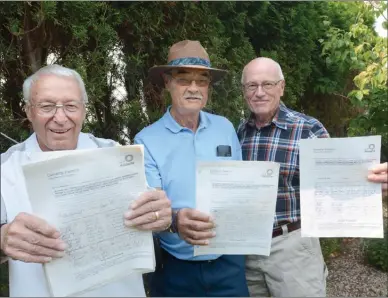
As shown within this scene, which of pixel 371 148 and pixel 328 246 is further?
pixel 328 246

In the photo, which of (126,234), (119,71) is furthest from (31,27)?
(126,234)

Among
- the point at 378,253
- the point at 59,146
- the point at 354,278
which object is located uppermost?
the point at 59,146

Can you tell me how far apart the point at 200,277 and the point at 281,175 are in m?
0.71

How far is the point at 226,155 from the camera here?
2.46m

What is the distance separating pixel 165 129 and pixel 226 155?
36 cm

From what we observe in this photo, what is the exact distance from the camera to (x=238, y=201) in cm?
203

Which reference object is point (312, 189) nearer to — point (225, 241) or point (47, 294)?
point (225, 241)

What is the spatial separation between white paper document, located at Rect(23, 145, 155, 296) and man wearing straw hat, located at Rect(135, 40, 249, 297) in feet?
1.77

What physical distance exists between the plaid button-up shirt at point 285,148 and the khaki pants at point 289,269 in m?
0.14

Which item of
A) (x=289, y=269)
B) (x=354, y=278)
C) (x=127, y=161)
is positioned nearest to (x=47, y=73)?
(x=127, y=161)

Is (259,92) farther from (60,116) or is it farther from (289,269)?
(60,116)

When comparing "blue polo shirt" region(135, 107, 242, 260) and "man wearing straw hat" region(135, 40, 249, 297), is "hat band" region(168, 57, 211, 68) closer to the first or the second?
"man wearing straw hat" region(135, 40, 249, 297)

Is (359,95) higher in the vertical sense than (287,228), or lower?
higher

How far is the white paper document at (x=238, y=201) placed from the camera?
197 cm
